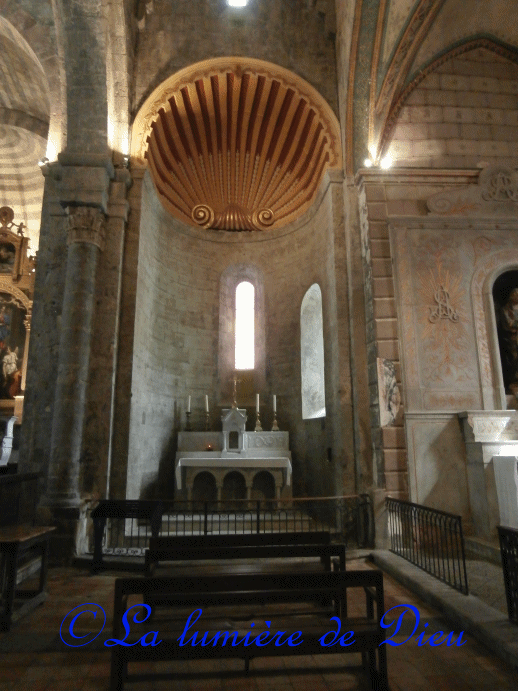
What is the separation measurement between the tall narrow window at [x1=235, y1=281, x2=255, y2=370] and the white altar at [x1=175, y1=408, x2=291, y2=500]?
6.14 feet

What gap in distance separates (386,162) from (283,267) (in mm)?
3601

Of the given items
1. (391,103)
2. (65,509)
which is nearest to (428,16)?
(391,103)

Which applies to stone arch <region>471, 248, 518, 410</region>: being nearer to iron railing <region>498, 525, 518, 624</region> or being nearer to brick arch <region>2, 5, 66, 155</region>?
iron railing <region>498, 525, 518, 624</region>

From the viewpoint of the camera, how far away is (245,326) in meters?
11.9

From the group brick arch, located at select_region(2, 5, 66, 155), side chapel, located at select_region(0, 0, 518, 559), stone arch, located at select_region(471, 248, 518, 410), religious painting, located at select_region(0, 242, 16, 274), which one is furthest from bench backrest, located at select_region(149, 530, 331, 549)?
religious painting, located at select_region(0, 242, 16, 274)

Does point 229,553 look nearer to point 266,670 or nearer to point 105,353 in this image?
point 266,670

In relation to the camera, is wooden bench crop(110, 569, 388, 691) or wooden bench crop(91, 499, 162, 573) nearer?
wooden bench crop(110, 569, 388, 691)

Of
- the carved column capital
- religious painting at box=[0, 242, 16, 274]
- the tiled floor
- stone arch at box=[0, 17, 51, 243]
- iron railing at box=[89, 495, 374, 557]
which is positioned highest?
stone arch at box=[0, 17, 51, 243]

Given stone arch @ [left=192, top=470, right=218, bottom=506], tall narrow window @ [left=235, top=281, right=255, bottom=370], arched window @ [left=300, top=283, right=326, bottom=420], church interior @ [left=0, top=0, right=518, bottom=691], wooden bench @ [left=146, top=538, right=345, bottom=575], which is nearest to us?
wooden bench @ [left=146, top=538, right=345, bottom=575]

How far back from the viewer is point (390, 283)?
8.08 m

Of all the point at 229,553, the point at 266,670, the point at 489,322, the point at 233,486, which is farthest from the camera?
the point at 233,486

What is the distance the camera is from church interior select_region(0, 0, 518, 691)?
7.48 m

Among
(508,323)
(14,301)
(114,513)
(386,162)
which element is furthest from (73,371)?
(14,301)

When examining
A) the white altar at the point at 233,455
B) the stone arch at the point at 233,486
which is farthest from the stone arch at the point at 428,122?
the stone arch at the point at 233,486
